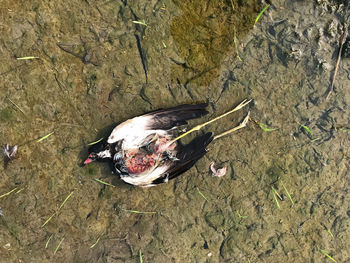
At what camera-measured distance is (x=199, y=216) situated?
4105 mm

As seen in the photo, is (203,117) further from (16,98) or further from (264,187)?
(16,98)

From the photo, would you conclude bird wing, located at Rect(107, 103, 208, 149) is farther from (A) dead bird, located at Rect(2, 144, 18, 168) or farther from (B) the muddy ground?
(A) dead bird, located at Rect(2, 144, 18, 168)

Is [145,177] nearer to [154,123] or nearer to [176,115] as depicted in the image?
[154,123]

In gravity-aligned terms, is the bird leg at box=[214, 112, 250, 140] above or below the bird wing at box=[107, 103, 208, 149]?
below

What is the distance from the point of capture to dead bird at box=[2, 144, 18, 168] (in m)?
4.13

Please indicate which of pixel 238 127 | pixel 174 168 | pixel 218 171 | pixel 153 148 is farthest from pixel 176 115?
pixel 218 171

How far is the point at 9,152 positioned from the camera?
413 cm

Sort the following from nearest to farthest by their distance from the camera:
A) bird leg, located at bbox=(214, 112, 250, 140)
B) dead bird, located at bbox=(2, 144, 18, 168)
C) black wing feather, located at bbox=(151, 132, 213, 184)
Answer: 1. black wing feather, located at bbox=(151, 132, 213, 184)
2. bird leg, located at bbox=(214, 112, 250, 140)
3. dead bird, located at bbox=(2, 144, 18, 168)

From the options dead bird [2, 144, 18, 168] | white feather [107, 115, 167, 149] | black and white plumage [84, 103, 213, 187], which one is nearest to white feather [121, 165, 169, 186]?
black and white plumage [84, 103, 213, 187]

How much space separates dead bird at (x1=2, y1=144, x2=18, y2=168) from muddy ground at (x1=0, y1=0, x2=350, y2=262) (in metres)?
0.09

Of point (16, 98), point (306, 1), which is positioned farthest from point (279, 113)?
point (16, 98)

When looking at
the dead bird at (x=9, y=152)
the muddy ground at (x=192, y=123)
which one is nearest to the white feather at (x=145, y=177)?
the muddy ground at (x=192, y=123)

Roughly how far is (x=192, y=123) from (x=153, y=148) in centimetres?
72

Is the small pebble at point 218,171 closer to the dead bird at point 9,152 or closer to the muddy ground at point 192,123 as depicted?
the muddy ground at point 192,123
